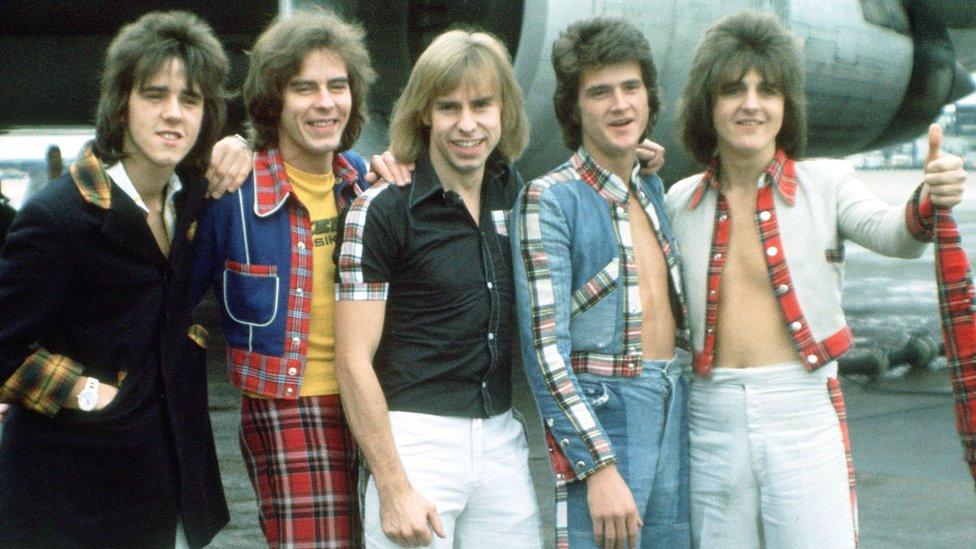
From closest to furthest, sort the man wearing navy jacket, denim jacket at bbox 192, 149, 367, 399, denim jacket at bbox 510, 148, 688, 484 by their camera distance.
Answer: the man wearing navy jacket
denim jacket at bbox 510, 148, 688, 484
denim jacket at bbox 192, 149, 367, 399

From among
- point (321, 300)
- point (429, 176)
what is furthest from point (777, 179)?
point (321, 300)

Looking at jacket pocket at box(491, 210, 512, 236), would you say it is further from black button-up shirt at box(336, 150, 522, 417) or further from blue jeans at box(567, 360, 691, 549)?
blue jeans at box(567, 360, 691, 549)

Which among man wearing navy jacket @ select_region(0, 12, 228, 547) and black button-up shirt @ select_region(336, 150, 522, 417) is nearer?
man wearing navy jacket @ select_region(0, 12, 228, 547)

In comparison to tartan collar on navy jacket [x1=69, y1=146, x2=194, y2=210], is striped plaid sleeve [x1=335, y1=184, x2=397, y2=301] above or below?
below

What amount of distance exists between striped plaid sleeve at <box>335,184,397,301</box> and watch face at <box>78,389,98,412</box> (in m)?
0.52

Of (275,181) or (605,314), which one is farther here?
(275,181)

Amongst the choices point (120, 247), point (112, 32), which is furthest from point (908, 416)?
point (112, 32)

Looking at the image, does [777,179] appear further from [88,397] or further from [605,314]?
[88,397]

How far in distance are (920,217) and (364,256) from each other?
3.78ft

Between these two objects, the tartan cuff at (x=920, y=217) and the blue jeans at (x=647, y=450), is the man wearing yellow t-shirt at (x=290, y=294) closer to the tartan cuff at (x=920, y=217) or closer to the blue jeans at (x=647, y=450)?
the blue jeans at (x=647, y=450)

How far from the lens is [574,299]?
2.64 m

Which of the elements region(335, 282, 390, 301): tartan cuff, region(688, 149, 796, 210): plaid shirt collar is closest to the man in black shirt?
region(335, 282, 390, 301): tartan cuff

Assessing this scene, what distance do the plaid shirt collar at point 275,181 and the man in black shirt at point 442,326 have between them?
234 mm

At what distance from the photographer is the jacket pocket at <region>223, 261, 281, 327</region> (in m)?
2.79
